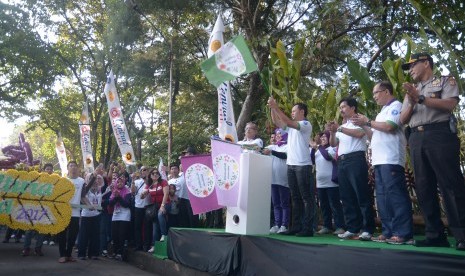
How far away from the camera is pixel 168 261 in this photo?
6566 millimetres

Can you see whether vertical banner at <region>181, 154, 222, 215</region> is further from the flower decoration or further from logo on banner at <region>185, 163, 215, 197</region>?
the flower decoration

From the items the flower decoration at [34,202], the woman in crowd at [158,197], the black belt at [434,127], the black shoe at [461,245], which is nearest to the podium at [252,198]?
the black belt at [434,127]

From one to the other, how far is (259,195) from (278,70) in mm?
3099

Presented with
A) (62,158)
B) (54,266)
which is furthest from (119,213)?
(62,158)

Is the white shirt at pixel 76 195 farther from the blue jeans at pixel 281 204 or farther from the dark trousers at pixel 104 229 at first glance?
the blue jeans at pixel 281 204

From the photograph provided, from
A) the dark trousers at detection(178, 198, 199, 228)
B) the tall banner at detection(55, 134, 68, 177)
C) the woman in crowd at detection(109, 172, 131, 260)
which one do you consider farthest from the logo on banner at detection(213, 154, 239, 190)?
the tall banner at detection(55, 134, 68, 177)

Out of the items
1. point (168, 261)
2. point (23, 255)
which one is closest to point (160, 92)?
point (23, 255)

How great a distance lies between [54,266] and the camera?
7.03 m

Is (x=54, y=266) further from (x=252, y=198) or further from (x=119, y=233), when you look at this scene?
(x=252, y=198)

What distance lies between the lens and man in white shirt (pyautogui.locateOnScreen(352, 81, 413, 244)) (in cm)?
382

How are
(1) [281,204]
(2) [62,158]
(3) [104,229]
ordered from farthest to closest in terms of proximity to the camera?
(2) [62,158]
(3) [104,229]
(1) [281,204]

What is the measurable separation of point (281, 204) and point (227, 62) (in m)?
1.97

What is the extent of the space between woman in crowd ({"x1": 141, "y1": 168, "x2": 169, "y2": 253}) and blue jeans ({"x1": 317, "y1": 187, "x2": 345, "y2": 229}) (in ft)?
9.68

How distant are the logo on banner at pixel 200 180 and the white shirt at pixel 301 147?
4.34 ft
